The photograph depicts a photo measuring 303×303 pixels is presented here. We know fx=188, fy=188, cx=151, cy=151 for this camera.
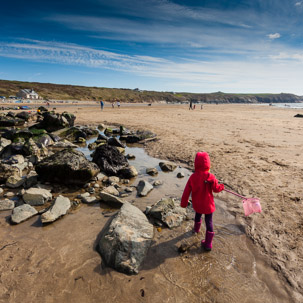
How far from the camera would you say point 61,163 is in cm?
664

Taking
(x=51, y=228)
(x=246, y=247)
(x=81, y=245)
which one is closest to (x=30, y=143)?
(x=51, y=228)

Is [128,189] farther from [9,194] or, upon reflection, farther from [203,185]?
[9,194]

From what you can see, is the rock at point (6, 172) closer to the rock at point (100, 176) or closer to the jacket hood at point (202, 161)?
the rock at point (100, 176)

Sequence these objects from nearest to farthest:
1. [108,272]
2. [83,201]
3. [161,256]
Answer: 1. [108,272]
2. [161,256]
3. [83,201]

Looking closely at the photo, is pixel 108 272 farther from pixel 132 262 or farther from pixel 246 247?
pixel 246 247

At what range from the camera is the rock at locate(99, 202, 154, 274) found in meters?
3.55

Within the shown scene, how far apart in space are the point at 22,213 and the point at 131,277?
11.3ft

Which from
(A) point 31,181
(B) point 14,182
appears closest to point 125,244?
(A) point 31,181

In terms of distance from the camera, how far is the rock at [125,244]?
3.55 metres

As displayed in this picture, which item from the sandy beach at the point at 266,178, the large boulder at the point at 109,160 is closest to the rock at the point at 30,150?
the large boulder at the point at 109,160

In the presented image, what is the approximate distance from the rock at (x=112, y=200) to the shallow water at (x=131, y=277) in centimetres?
84

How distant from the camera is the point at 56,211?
5.04 m

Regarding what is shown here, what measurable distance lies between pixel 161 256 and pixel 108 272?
1080 mm

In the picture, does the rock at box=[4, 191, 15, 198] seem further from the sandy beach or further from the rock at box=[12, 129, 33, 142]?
the rock at box=[12, 129, 33, 142]
